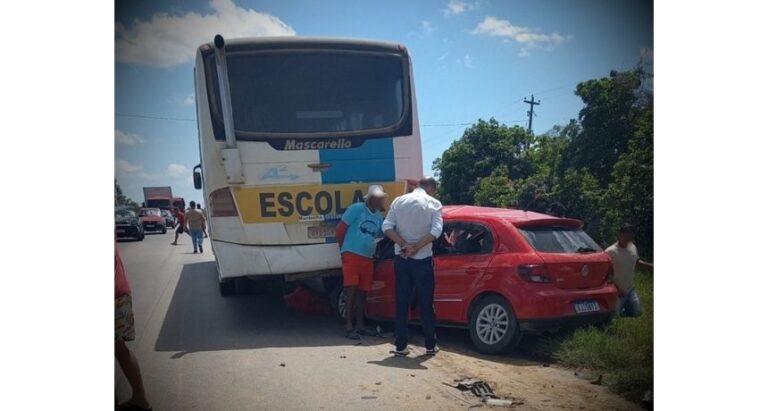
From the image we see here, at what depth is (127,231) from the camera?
383 cm

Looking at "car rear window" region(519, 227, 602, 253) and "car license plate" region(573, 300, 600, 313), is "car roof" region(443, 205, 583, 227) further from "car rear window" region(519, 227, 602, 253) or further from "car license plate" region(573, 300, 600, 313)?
"car license plate" region(573, 300, 600, 313)

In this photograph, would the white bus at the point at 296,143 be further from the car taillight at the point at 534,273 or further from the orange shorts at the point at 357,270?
the car taillight at the point at 534,273

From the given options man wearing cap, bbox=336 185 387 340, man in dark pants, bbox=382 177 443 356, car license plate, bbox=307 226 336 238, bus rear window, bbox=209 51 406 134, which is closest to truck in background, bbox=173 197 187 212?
bus rear window, bbox=209 51 406 134

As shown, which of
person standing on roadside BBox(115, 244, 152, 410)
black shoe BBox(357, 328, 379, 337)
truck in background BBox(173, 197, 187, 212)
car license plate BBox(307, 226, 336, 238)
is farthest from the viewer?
black shoe BBox(357, 328, 379, 337)

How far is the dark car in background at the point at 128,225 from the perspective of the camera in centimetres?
370

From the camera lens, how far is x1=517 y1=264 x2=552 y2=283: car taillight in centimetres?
441

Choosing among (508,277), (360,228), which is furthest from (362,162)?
(508,277)

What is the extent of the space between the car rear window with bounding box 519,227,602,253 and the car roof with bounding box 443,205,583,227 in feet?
0.18

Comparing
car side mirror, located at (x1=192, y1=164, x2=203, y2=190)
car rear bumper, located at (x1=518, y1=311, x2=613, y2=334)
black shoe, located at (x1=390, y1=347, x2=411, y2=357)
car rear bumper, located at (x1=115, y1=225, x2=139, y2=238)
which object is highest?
car side mirror, located at (x1=192, y1=164, x2=203, y2=190)

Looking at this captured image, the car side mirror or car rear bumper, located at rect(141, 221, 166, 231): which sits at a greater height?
the car side mirror

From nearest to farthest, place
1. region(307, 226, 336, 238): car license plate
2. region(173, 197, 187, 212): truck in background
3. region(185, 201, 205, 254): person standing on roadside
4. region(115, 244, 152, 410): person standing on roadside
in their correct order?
1. region(115, 244, 152, 410): person standing on roadside
2. region(173, 197, 187, 212): truck in background
3. region(307, 226, 336, 238): car license plate
4. region(185, 201, 205, 254): person standing on roadside

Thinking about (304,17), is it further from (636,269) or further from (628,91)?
(636,269)

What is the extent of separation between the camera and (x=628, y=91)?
155 inches

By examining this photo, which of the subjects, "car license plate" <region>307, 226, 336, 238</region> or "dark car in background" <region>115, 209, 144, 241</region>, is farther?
"car license plate" <region>307, 226, 336, 238</region>
